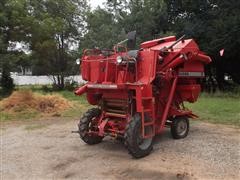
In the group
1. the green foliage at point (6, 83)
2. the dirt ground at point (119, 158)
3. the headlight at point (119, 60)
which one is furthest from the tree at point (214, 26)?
the headlight at point (119, 60)

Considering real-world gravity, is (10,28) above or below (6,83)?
above

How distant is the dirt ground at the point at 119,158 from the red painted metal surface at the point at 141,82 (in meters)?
0.50

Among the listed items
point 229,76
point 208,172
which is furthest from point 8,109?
point 229,76

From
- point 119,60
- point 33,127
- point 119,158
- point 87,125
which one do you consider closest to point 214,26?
point 33,127

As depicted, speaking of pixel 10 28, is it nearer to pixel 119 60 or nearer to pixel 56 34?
pixel 56 34

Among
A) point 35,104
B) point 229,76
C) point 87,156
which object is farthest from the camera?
point 229,76

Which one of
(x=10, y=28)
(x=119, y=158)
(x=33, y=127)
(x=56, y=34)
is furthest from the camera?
(x=56, y=34)

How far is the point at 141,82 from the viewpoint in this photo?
7418 mm

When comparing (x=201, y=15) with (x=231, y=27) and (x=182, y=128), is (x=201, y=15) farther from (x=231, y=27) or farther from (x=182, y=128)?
(x=182, y=128)

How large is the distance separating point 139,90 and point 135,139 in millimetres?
873

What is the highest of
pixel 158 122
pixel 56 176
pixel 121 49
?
pixel 121 49

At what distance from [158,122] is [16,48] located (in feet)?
45.9

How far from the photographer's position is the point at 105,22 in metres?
25.7

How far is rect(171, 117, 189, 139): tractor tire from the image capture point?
28.1 feet
